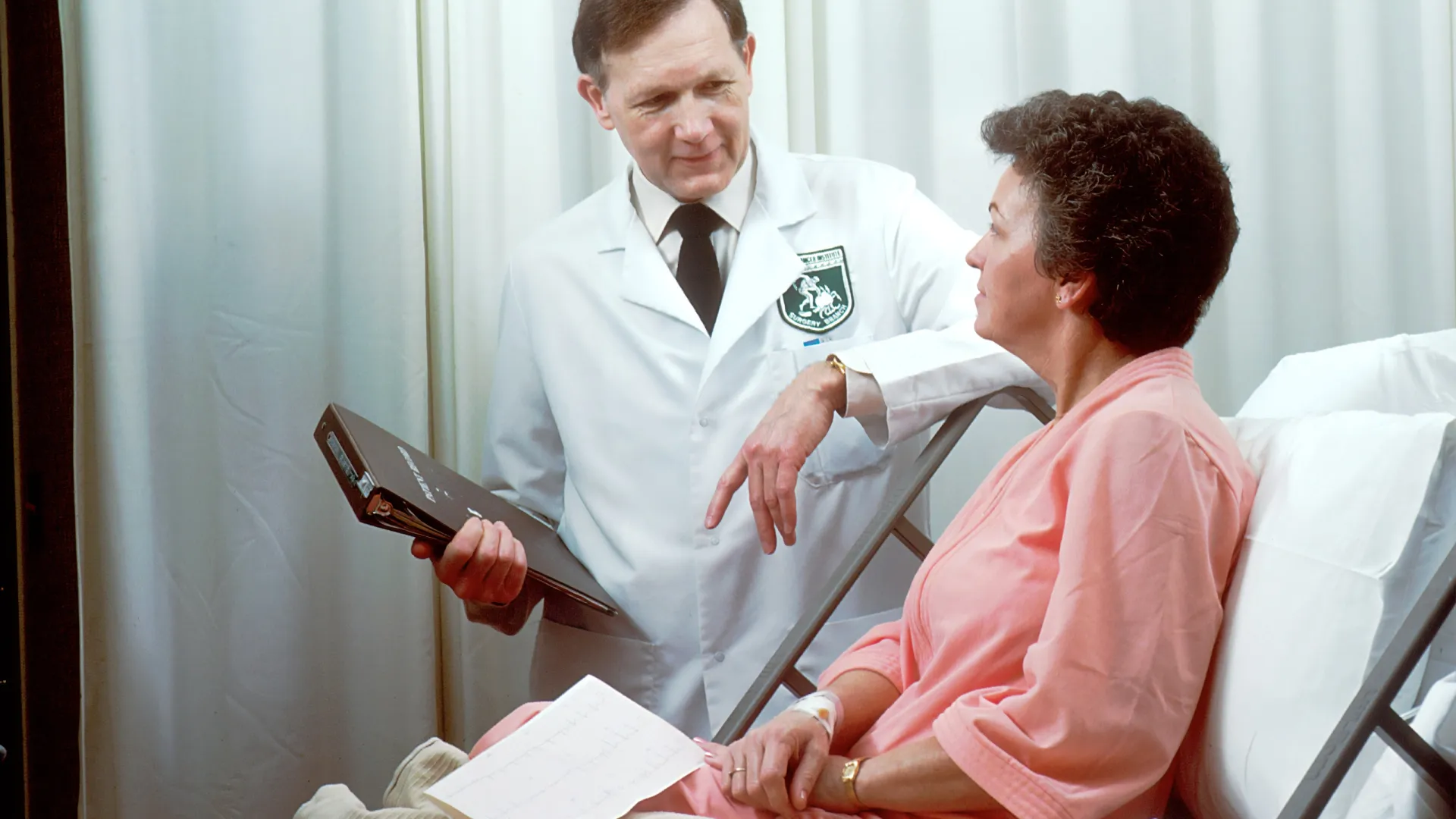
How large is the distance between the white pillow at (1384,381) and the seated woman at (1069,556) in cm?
18

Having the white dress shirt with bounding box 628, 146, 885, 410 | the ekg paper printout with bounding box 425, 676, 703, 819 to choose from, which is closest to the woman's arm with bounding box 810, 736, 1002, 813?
the ekg paper printout with bounding box 425, 676, 703, 819

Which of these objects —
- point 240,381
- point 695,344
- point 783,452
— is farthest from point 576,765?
point 240,381

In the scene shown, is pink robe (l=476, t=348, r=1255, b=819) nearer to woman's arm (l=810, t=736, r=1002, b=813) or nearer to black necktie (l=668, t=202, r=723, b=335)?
woman's arm (l=810, t=736, r=1002, b=813)

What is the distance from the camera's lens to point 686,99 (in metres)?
1.53

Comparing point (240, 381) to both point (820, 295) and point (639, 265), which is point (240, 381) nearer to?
point (639, 265)

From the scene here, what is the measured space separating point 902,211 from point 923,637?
2.25ft

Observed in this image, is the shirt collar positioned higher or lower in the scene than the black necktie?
higher

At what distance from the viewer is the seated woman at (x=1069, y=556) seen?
0.91 meters

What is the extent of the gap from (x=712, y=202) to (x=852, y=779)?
0.86 m

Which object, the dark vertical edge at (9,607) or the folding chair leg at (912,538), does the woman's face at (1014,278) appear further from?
the dark vertical edge at (9,607)

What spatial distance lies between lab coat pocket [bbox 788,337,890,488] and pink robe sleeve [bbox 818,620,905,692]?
324mm

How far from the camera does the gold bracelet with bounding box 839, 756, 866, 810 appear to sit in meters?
1.02

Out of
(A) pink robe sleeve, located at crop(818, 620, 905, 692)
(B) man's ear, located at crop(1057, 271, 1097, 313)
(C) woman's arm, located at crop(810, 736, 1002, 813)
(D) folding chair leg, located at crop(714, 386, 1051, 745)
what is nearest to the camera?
(C) woman's arm, located at crop(810, 736, 1002, 813)

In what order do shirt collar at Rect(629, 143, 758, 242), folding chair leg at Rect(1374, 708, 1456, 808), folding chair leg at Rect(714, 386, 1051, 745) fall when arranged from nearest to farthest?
1. folding chair leg at Rect(1374, 708, 1456, 808)
2. folding chair leg at Rect(714, 386, 1051, 745)
3. shirt collar at Rect(629, 143, 758, 242)
